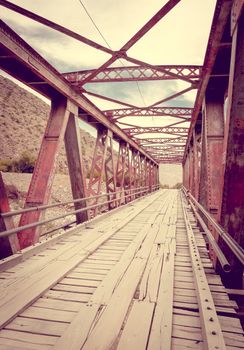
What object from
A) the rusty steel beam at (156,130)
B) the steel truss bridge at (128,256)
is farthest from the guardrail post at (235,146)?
the rusty steel beam at (156,130)

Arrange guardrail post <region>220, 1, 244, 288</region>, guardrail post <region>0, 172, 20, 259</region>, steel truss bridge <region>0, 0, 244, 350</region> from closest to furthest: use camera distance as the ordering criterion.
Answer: steel truss bridge <region>0, 0, 244, 350</region>, guardrail post <region>220, 1, 244, 288</region>, guardrail post <region>0, 172, 20, 259</region>

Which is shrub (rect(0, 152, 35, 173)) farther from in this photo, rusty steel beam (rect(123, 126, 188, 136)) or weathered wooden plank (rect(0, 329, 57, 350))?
weathered wooden plank (rect(0, 329, 57, 350))

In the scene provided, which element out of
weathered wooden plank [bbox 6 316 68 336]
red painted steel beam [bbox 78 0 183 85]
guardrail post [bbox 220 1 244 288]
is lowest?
weathered wooden plank [bbox 6 316 68 336]

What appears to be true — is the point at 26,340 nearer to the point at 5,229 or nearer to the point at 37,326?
the point at 37,326

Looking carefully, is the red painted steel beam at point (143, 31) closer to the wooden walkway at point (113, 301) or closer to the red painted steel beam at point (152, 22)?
the red painted steel beam at point (152, 22)

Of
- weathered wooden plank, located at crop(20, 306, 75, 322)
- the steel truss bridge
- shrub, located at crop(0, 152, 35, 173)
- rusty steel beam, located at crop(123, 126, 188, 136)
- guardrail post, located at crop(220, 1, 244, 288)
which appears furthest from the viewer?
shrub, located at crop(0, 152, 35, 173)

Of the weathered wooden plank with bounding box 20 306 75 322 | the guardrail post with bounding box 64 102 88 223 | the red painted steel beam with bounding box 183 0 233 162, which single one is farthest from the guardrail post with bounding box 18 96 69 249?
the red painted steel beam with bounding box 183 0 233 162

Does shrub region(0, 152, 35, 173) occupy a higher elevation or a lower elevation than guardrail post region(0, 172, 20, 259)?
higher

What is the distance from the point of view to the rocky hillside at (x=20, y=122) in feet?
116

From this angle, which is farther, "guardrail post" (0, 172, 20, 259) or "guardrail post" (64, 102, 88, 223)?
"guardrail post" (64, 102, 88, 223)

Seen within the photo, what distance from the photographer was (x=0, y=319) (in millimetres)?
2680

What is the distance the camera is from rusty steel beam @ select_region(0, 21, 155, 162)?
174 inches

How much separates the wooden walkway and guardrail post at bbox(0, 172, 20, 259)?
222 mm

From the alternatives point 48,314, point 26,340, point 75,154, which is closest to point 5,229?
point 48,314
